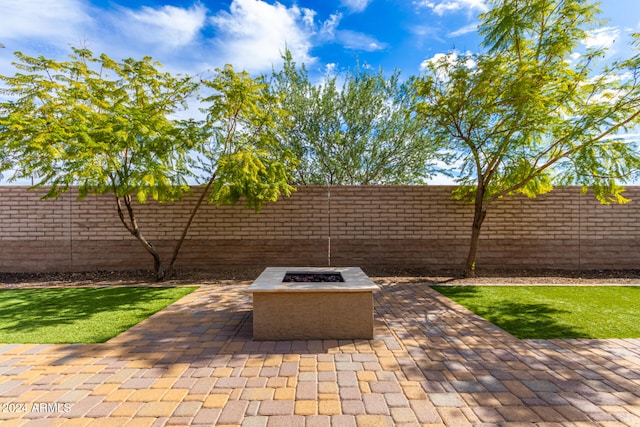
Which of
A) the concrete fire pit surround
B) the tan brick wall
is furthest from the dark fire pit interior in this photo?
the tan brick wall

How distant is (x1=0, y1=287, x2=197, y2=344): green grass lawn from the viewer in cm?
390

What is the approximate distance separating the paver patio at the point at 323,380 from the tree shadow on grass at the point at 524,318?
0.24 meters

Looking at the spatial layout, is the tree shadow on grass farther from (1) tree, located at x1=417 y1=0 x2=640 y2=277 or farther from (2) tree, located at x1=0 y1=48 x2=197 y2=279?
(2) tree, located at x1=0 y1=48 x2=197 y2=279

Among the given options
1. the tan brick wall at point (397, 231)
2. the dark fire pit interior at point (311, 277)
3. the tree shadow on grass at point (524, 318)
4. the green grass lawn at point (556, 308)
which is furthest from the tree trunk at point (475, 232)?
the dark fire pit interior at point (311, 277)

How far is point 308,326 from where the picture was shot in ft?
12.5

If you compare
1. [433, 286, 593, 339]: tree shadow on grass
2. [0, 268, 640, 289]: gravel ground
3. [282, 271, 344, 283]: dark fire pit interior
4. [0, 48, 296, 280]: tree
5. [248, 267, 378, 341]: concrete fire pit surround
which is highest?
[0, 48, 296, 280]: tree

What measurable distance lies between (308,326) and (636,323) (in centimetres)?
462

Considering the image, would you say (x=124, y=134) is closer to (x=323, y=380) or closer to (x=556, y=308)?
(x=323, y=380)

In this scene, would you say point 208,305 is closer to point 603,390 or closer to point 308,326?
point 308,326

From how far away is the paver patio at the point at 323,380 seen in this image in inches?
91.4

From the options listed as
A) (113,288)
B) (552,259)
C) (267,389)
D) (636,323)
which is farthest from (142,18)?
(552,259)

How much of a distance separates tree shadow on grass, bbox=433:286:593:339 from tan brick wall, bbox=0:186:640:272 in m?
2.64

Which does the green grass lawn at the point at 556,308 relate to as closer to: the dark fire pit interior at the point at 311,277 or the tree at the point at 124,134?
the dark fire pit interior at the point at 311,277

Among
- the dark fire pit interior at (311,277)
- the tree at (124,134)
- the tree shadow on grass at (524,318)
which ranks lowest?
the tree shadow on grass at (524,318)
